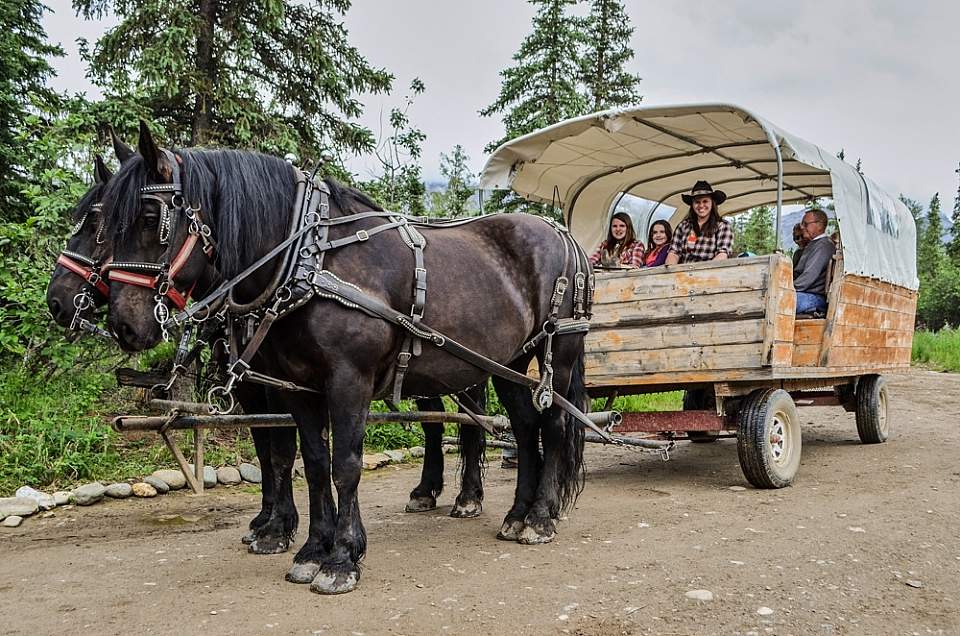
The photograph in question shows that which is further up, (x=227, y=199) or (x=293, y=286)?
(x=227, y=199)

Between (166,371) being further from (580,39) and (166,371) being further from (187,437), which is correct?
(580,39)

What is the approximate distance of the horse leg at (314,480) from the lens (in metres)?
3.46

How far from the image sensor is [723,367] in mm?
5238

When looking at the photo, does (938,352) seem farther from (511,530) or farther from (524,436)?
(511,530)

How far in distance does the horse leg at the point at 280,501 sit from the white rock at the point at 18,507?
1.97 metres

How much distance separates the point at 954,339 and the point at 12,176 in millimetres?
21157

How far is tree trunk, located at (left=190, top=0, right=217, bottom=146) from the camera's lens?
25.9ft

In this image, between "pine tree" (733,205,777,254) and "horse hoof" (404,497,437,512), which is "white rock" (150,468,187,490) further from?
"pine tree" (733,205,777,254)

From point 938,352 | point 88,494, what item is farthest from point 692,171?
point 938,352

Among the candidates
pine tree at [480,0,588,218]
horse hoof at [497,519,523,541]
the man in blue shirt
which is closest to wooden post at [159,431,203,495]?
horse hoof at [497,519,523,541]

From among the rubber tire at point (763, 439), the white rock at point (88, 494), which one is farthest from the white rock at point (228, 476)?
the rubber tire at point (763, 439)

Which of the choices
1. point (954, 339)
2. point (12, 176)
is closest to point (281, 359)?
point (12, 176)

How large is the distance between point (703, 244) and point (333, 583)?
4.37 metres

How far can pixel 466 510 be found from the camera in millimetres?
4930
